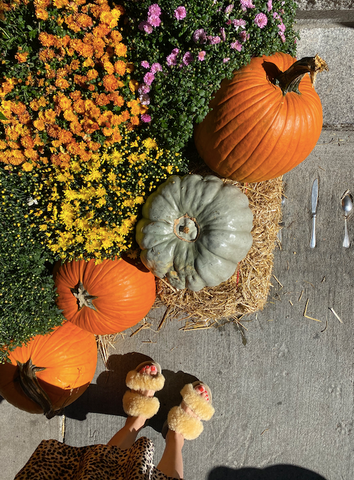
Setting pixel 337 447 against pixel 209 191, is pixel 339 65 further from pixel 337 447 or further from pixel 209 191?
pixel 337 447

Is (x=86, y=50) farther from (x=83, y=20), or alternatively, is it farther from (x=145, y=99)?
(x=145, y=99)

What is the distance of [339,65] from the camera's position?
2.79 metres

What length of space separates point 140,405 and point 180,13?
2.85 meters

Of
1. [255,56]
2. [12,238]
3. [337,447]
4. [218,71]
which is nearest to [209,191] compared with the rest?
[218,71]

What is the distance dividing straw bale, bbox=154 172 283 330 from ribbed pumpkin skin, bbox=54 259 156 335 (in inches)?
13.2

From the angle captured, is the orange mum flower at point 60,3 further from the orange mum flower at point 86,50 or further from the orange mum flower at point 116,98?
the orange mum flower at point 116,98

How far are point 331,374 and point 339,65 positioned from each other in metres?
2.67

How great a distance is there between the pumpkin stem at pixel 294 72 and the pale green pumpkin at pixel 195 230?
722 mm

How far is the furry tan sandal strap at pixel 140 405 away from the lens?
9.21 ft

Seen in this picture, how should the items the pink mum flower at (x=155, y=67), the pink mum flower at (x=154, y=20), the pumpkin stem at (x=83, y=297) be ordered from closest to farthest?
1. the pink mum flower at (x=154, y=20)
2. the pink mum flower at (x=155, y=67)
3. the pumpkin stem at (x=83, y=297)

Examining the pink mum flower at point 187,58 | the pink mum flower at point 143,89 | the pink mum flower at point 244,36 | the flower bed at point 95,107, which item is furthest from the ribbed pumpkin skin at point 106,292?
the pink mum flower at point 244,36

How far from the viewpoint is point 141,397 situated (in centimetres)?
284

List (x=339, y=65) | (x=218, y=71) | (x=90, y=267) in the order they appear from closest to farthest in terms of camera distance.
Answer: (x=218, y=71) < (x=90, y=267) < (x=339, y=65)

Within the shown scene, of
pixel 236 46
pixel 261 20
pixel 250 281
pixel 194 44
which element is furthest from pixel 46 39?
pixel 250 281
